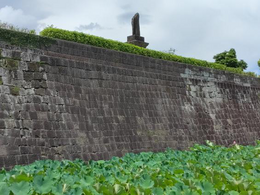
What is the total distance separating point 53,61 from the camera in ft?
31.4

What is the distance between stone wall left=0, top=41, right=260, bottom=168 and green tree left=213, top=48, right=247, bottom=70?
19261 mm

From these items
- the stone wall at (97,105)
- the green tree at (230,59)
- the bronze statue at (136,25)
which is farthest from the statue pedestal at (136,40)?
the green tree at (230,59)

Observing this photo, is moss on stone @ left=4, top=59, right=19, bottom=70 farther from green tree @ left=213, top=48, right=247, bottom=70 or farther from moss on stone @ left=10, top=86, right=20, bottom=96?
green tree @ left=213, top=48, right=247, bottom=70

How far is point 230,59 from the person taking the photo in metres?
34.1

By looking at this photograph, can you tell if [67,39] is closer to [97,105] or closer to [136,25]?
[97,105]

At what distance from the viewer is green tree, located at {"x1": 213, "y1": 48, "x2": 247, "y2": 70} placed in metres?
34.1

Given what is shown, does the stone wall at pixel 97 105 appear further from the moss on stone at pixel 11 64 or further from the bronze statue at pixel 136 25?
the bronze statue at pixel 136 25

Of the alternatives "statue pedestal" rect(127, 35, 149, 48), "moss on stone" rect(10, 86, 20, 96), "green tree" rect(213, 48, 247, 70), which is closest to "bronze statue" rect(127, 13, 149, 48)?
"statue pedestal" rect(127, 35, 149, 48)

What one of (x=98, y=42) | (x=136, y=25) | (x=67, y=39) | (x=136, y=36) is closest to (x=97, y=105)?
(x=67, y=39)

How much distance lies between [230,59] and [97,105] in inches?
1011

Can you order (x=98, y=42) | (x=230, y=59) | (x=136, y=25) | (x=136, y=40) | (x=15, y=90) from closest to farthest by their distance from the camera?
(x=15, y=90), (x=98, y=42), (x=136, y=40), (x=136, y=25), (x=230, y=59)

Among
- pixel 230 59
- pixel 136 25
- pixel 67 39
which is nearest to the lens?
pixel 67 39

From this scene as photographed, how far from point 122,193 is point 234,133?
13169mm

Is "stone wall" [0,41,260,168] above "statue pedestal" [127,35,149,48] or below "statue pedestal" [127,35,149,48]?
below
